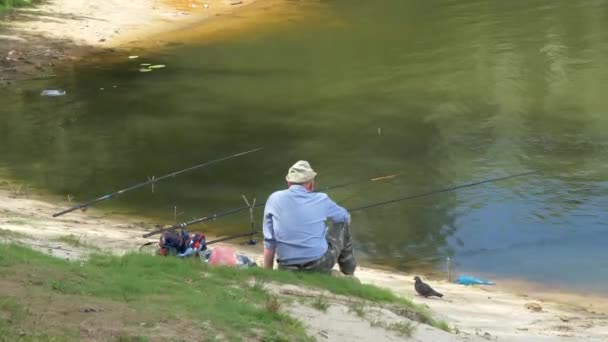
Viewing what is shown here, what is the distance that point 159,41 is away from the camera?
27.5 m

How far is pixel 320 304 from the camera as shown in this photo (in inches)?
277

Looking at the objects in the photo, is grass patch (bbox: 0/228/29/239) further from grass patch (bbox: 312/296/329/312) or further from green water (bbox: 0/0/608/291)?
green water (bbox: 0/0/608/291)

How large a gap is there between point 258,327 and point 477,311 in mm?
4057

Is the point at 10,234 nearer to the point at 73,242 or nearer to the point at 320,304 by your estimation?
the point at 73,242

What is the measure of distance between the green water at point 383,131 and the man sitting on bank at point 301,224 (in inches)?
166

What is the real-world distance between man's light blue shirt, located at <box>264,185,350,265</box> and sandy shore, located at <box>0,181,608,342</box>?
940 millimetres

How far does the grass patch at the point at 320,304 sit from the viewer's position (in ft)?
23.0

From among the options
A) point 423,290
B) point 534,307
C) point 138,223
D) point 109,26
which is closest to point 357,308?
point 423,290

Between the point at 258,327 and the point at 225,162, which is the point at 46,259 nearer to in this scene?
the point at 258,327

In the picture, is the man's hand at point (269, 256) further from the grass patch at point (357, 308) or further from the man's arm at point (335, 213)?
the grass patch at point (357, 308)

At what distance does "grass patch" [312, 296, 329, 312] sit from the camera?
7.00 meters

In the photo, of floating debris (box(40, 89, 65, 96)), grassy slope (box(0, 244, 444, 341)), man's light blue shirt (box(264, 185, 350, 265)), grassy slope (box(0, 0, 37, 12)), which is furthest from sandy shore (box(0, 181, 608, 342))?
grassy slope (box(0, 0, 37, 12))

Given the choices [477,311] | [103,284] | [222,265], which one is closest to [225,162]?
[477,311]

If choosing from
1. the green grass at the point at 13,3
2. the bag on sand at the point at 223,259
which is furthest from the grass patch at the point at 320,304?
the green grass at the point at 13,3
